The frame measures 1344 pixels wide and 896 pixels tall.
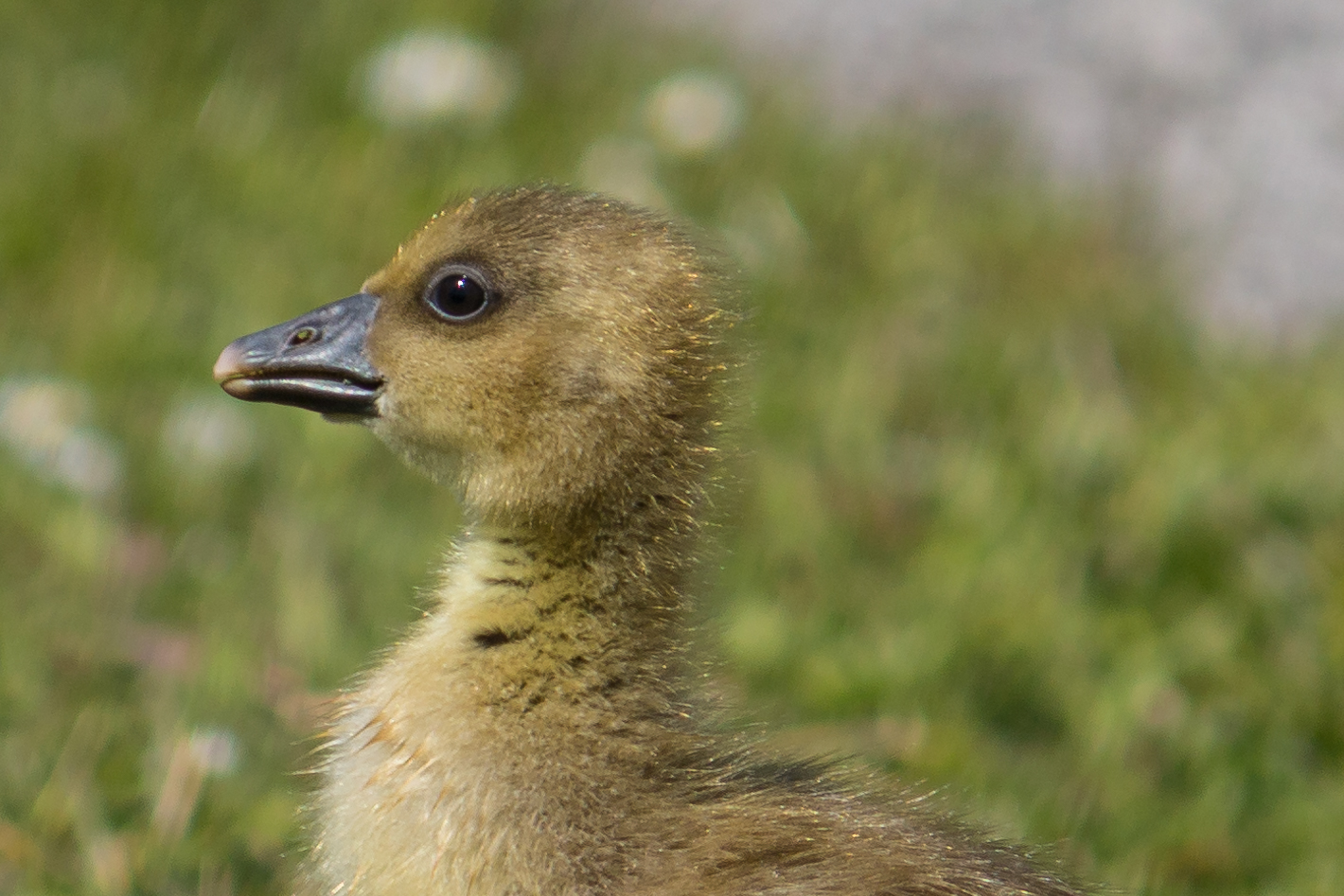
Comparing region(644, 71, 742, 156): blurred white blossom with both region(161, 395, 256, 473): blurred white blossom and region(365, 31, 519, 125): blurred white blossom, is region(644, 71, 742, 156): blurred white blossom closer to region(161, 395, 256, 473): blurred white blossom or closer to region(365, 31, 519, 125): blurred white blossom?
region(365, 31, 519, 125): blurred white blossom

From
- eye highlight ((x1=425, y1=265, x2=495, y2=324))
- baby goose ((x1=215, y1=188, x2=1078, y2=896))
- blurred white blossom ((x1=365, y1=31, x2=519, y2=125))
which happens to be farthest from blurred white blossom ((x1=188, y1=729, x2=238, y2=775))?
blurred white blossom ((x1=365, y1=31, x2=519, y2=125))

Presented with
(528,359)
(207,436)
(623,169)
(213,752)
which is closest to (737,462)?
(528,359)

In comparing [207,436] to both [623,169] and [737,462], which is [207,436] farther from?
[737,462]

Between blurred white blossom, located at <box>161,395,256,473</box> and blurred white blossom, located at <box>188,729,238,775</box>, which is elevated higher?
blurred white blossom, located at <box>161,395,256,473</box>

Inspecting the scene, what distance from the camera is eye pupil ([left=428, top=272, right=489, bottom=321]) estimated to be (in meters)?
2.71

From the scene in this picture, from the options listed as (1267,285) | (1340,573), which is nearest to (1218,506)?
(1340,573)

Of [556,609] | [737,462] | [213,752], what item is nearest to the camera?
[556,609]

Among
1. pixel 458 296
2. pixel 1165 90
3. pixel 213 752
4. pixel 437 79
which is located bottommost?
pixel 213 752

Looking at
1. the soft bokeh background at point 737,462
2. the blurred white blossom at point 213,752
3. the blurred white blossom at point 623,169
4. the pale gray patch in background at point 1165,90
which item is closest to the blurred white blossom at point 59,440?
the soft bokeh background at point 737,462

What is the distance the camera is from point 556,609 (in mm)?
2506

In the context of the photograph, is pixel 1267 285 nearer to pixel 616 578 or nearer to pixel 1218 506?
pixel 1218 506

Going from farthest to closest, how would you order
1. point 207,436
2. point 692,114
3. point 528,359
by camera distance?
point 692,114, point 207,436, point 528,359

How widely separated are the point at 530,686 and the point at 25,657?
51.4 inches

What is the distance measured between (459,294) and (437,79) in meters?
3.06
